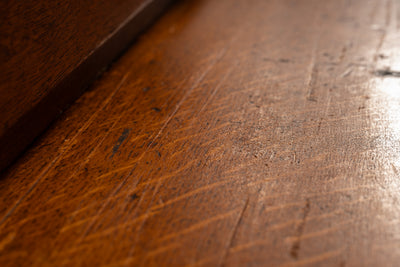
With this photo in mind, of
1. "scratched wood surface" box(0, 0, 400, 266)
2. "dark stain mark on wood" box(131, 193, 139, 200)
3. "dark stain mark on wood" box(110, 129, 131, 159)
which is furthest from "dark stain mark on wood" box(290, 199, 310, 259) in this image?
"dark stain mark on wood" box(110, 129, 131, 159)

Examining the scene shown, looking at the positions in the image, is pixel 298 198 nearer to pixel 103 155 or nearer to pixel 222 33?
pixel 103 155

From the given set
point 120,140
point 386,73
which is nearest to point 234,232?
point 120,140

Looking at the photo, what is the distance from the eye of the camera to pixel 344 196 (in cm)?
58

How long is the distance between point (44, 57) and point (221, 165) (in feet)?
1.37

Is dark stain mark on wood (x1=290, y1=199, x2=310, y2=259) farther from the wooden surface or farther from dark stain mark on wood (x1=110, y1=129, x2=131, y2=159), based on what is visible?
the wooden surface

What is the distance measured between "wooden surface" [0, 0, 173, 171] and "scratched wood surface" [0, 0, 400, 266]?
4 cm

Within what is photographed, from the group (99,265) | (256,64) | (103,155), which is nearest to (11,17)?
(103,155)

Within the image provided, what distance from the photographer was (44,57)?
684 millimetres

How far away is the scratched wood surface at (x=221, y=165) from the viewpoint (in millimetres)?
510

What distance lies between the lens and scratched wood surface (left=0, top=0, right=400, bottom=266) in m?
0.51

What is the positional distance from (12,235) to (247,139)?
0.45 metres

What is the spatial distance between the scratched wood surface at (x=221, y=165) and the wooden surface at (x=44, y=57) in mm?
37

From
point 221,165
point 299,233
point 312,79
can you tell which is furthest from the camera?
point 312,79

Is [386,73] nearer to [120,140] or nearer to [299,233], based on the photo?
[299,233]
